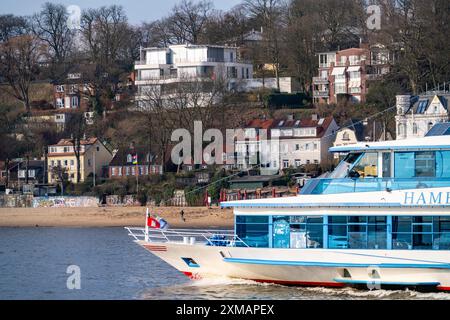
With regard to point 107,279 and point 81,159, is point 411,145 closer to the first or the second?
point 107,279

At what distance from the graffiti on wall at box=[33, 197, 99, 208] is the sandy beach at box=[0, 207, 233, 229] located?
1.65 m

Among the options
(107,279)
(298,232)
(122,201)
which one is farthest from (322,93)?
(298,232)

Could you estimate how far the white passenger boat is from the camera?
3444 centimetres

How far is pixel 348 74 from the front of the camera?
9288cm

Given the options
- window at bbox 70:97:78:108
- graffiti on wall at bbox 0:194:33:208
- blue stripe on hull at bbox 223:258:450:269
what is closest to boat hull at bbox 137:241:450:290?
blue stripe on hull at bbox 223:258:450:269

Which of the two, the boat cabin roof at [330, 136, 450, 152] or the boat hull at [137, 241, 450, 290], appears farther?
the boat cabin roof at [330, 136, 450, 152]

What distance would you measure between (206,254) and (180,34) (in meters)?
77.7

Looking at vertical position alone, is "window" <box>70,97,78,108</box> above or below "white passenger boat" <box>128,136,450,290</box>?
above

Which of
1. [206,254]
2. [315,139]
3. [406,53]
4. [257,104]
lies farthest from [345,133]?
[206,254]

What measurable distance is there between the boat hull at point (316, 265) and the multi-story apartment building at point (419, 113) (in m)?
39.9

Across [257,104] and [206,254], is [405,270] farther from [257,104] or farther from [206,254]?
[257,104]

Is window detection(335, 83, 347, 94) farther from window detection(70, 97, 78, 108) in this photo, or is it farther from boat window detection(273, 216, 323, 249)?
boat window detection(273, 216, 323, 249)

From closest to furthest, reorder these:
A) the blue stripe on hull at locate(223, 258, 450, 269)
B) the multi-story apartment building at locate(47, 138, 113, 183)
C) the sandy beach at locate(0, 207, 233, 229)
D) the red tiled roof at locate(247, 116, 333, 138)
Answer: the blue stripe on hull at locate(223, 258, 450, 269) → the sandy beach at locate(0, 207, 233, 229) → the red tiled roof at locate(247, 116, 333, 138) → the multi-story apartment building at locate(47, 138, 113, 183)

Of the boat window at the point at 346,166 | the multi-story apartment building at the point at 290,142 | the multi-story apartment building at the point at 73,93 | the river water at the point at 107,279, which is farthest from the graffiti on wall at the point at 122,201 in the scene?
the boat window at the point at 346,166
